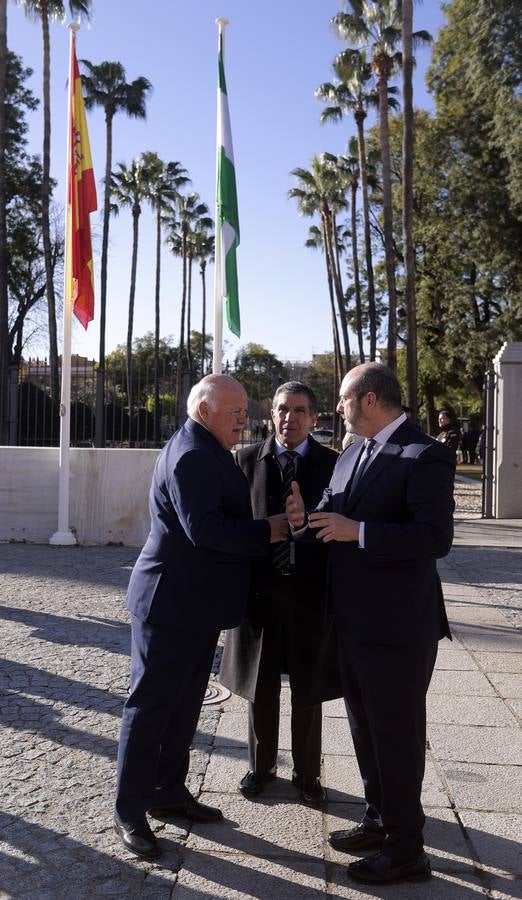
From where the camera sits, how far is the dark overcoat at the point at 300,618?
145 inches

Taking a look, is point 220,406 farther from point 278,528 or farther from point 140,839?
point 140,839

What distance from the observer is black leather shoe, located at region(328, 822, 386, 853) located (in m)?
3.25

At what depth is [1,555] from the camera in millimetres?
10266

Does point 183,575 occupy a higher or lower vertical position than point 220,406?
lower

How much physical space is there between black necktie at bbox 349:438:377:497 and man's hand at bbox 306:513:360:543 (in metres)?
0.21

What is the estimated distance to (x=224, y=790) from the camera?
379 centimetres

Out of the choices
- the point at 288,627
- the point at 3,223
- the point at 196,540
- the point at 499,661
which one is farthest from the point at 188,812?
the point at 3,223

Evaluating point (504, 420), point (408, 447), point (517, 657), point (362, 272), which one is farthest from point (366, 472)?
point (362, 272)

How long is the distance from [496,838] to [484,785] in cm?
51

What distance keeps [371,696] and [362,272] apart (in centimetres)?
4178

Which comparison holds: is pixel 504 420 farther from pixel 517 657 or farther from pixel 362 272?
pixel 362 272

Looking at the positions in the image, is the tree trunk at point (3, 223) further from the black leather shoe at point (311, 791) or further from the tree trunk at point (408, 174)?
the black leather shoe at point (311, 791)

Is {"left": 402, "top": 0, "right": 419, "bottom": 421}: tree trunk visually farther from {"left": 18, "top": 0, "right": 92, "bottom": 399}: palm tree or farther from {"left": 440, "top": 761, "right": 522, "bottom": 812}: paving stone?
{"left": 440, "top": 761, "right": 522, "bottom": 812}: paving stone

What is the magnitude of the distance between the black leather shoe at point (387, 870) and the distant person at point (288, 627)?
648mm
